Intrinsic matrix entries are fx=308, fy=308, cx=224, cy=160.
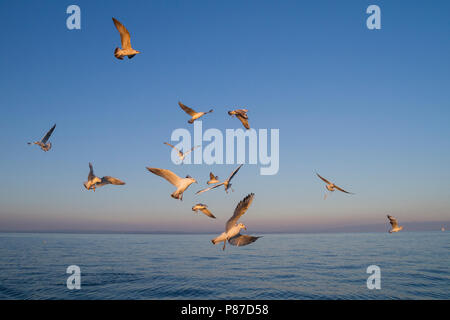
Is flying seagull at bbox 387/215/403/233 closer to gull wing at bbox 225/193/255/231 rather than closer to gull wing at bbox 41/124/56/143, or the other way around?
gull wing at bbox 225/193/255/231

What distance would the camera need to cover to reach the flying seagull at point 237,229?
36.2ft

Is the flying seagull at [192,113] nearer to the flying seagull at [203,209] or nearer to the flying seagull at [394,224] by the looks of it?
the flying seagull at [203,209]

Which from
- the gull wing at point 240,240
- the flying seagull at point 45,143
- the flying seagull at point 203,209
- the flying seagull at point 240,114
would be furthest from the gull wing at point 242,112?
the flying seagull at point 45,143

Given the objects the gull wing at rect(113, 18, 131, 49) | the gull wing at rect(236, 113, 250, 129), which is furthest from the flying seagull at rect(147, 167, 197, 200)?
the gull wing at rect(113, 18, 131, 49)

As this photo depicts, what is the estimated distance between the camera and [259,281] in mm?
27953

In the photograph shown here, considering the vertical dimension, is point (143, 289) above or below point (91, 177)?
below

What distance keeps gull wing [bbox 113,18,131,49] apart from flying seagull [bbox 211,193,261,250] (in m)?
8.65

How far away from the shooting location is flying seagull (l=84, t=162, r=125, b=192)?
13953 millimetres

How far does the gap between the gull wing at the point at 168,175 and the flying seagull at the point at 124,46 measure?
19.2 ft

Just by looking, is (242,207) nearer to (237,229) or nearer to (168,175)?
(237,229)
